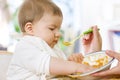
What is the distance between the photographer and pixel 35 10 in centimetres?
101

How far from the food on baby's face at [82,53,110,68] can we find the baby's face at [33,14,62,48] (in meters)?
0.14

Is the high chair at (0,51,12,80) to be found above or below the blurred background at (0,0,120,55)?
below

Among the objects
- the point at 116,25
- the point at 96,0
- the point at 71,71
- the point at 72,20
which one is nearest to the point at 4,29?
the point at 72,20

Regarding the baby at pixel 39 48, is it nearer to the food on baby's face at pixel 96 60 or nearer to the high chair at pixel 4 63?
the food on baby's face at pixel 96 60

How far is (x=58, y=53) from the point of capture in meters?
1.09

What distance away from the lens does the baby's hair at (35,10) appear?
1.01 metres

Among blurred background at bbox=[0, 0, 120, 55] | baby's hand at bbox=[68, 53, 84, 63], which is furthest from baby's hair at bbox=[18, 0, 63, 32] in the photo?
blurred background at bbox=[0, 0, 120, 55]

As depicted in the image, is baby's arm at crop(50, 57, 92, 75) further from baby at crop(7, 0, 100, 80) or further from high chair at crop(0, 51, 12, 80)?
high chair at crop(0, 51, 12, 80)

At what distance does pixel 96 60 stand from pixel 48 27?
0.65 ft

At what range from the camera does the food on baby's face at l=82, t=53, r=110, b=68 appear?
98 centimetres

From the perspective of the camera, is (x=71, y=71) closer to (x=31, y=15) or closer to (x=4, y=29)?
(x=31, y=15)

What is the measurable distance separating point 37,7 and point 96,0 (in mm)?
2837

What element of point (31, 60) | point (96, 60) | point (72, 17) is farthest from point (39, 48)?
point (72, 17)

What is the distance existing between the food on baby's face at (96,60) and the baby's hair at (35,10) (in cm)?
18
